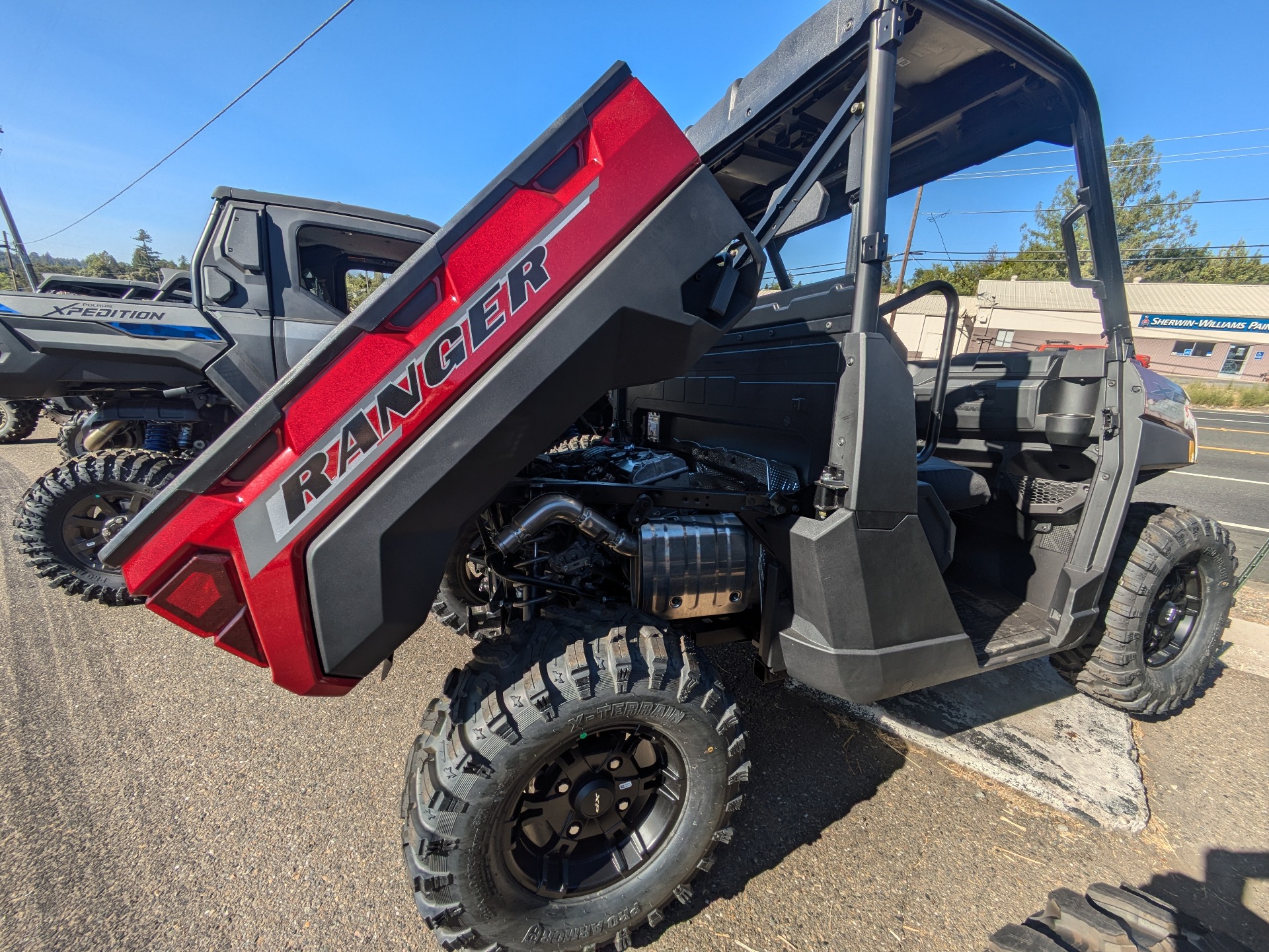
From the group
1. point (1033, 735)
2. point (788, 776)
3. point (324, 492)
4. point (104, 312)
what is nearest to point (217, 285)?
point (104, 312)

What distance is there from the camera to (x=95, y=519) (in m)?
4.12

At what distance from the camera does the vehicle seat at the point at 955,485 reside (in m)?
2.49

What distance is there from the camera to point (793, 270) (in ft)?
7.79

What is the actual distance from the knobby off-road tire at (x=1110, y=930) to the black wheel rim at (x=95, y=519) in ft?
17.7

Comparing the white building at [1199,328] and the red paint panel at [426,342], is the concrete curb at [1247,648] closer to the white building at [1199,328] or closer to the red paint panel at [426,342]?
the red paint panel at [426,342]

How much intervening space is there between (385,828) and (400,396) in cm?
176

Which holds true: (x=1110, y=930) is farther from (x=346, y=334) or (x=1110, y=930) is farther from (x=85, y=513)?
(x=85, y=513)

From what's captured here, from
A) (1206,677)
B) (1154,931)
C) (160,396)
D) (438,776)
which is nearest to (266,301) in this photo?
(160,396)

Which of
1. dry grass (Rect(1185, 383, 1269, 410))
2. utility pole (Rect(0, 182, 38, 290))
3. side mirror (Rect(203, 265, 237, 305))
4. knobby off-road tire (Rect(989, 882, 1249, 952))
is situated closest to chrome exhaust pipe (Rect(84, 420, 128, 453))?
side mirror (Rect(203, 265, 237, 305))

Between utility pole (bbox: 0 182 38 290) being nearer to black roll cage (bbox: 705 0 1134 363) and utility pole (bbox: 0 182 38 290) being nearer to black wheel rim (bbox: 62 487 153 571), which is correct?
black wheel rim (bbox: 62 487 153 571)

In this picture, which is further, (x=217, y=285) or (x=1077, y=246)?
(x=217, y=285)

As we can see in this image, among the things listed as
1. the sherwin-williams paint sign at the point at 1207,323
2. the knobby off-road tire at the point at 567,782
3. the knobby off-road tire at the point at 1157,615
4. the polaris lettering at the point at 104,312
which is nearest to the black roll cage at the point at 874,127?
the knobby off-road tire at the point at 1157,615

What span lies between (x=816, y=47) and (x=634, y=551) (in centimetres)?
174

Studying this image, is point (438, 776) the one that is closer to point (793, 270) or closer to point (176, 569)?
point (176, 569)
